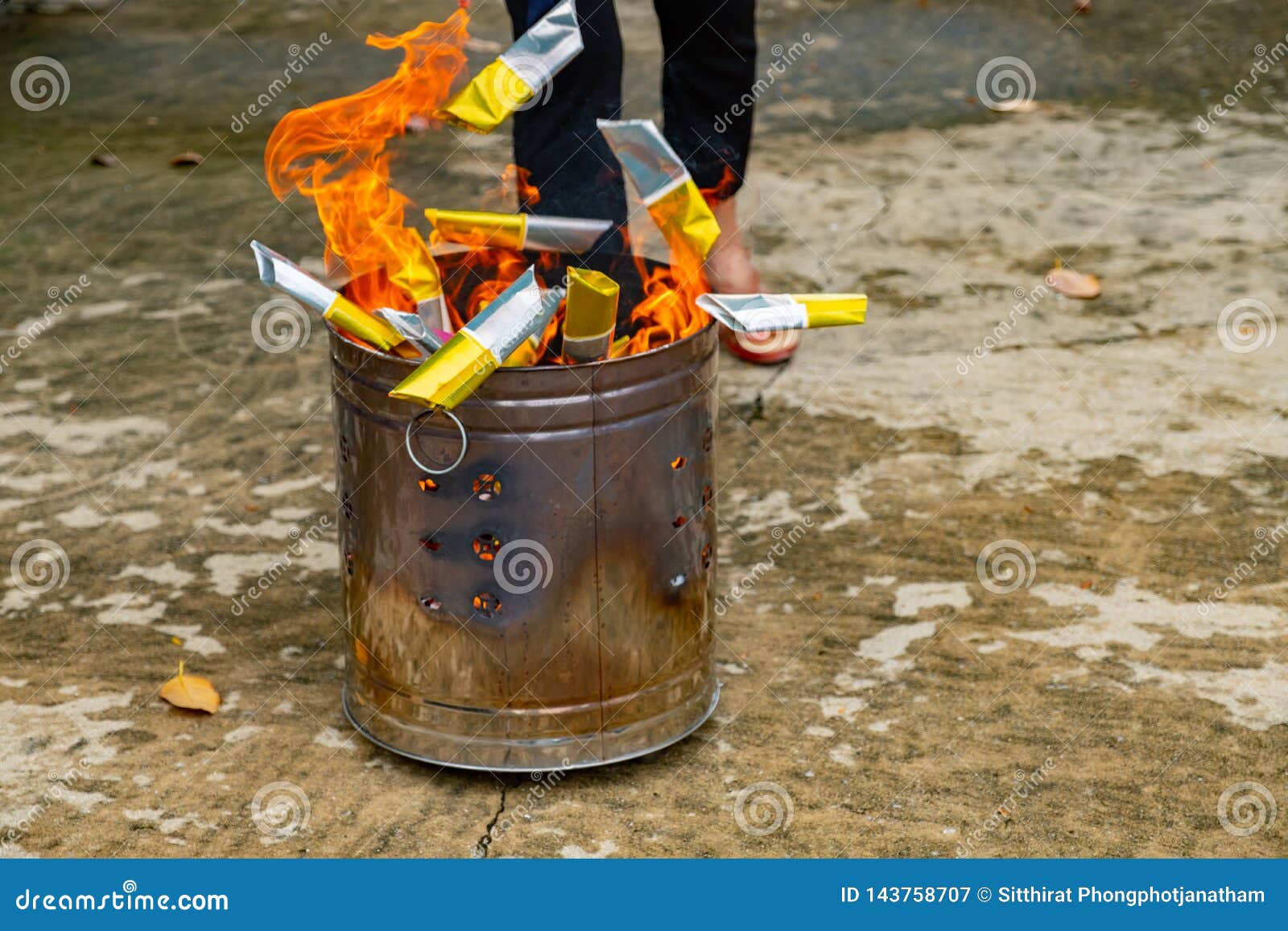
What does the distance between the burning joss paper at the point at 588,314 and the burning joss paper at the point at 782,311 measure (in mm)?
170

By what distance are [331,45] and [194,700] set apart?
16.6ft

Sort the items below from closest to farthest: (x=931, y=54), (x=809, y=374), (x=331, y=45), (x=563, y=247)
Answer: (x=563, y=247)
(x=809, y=374)
(x=931, y=54)
(x=331, y=45)

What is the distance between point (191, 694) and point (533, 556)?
81 cm

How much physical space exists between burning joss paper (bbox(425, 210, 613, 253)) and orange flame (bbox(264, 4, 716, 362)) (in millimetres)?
34

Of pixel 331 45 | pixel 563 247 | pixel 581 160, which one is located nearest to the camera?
pixel 563 247

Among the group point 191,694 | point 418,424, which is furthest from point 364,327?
point 191,694

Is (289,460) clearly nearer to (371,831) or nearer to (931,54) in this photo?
(371,831)

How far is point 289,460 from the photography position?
3.69 meters

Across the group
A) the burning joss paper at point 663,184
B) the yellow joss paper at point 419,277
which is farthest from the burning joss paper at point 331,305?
the burning joss paper at point 663,184

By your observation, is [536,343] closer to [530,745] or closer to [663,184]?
[663,184]

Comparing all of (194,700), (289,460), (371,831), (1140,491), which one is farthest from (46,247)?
(1140,491)

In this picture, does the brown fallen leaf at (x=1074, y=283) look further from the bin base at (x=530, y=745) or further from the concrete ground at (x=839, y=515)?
the bin base at (x=530, y=745)

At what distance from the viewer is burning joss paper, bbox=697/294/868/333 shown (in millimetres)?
2369

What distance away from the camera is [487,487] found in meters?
2.36
